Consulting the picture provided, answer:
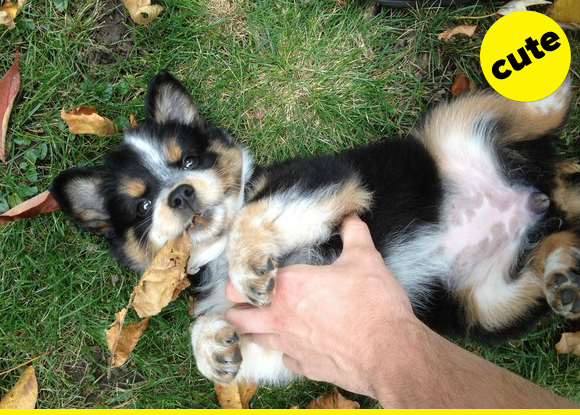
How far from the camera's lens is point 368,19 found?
11.0 feet

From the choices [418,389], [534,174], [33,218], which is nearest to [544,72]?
[534,174]

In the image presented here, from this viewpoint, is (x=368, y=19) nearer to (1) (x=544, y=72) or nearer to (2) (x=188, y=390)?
(1) (x=544, y=72)

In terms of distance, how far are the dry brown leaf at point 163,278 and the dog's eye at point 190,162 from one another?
0.39 metres

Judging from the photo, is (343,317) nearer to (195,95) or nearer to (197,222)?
(197,222)

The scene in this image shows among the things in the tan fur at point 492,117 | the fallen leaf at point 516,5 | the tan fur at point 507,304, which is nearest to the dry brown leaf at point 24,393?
the tan fur at point 507,304

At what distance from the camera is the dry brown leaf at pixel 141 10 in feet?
10.7

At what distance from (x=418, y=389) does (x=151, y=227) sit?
1.50 m

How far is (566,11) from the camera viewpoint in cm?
317

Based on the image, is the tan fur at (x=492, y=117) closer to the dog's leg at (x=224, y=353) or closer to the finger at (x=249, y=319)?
the finger at (x=249, y=319)

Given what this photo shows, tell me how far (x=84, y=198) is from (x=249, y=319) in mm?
1135

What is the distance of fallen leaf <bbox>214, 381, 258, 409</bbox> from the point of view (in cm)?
320

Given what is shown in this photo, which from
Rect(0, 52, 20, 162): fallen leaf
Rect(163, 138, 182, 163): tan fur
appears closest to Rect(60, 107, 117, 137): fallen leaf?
Rect(0, 52, 20, 162): fallen leaf

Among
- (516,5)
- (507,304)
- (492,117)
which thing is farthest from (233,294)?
(516,5)

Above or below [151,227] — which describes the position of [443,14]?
above
